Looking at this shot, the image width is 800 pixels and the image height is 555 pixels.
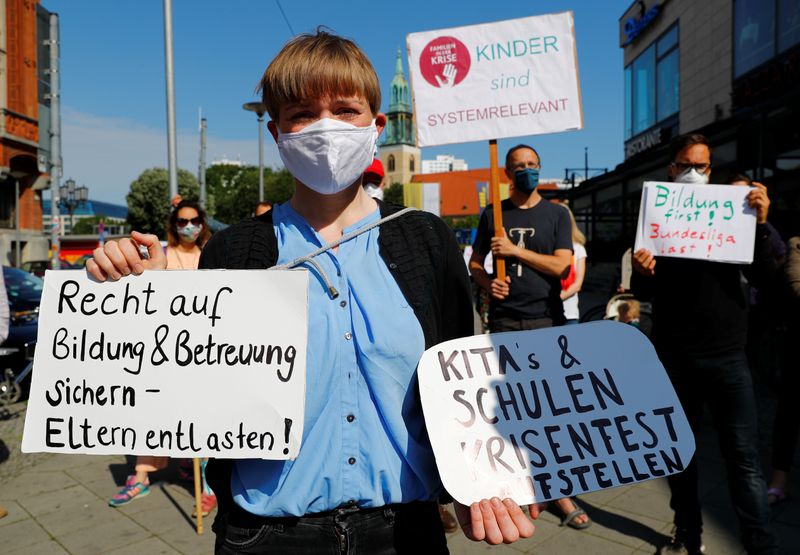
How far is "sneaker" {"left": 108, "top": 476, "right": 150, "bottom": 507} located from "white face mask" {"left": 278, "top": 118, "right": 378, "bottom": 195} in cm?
349

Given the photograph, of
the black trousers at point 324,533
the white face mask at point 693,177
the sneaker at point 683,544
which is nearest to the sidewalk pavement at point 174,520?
the sneaker at point 683,544

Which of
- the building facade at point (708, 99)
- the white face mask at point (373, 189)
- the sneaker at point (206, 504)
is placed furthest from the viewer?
the building facade at point (708, 99)

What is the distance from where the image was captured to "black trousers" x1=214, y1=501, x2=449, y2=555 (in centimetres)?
134

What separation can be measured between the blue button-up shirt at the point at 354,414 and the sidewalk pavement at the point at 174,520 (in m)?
2.26

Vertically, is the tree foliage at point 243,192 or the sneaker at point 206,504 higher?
the tree foliage at point 243,192

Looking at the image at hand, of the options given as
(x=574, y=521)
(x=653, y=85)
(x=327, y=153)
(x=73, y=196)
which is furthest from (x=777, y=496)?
(x=73, y=196)

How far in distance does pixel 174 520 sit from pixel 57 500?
1.05 metres

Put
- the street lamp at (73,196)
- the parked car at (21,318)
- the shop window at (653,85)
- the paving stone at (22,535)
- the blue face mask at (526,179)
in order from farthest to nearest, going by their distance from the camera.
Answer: the street lamp at (73,196) < the shop window at (653,85) < the parked car at (21,318) < the blue face mask at (526,179) < the paving stone at (22,535)

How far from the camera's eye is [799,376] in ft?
11.8

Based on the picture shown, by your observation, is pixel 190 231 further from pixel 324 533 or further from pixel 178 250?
pixel 324 533

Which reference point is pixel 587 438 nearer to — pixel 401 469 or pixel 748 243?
pixel 401 469

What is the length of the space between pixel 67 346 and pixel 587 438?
49.8 inches

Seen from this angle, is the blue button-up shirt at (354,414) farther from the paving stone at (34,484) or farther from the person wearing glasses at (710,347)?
the paving stone at (34,484)

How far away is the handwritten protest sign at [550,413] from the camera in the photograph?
1.39 metres
